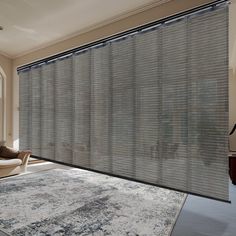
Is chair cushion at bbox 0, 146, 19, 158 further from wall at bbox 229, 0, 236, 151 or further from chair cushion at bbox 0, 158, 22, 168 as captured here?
wall at bbox 229, 0, 236, 151

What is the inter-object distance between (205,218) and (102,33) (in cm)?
382

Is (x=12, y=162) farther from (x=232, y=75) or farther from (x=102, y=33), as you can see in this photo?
(x=232, y=75)

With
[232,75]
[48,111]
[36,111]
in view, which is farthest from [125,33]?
[232,75]

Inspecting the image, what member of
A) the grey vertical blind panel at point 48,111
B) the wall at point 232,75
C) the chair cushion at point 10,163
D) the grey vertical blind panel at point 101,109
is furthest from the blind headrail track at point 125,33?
the chair cushion at point 10,163

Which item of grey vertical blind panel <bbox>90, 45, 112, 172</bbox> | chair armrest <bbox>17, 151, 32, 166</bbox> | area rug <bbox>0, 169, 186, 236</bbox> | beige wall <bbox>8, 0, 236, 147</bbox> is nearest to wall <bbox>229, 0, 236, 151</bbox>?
beige wall <bbox>8, 0, 236, 147</bbox>

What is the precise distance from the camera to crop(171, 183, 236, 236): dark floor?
2.68 metres

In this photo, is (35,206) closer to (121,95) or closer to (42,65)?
(121,95)

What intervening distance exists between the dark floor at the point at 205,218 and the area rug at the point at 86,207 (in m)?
0.12

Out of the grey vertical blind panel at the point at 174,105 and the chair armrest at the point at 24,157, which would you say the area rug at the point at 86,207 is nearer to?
the grey vertical blind panel at the point at 174,105

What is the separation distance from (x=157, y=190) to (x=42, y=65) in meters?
4.55

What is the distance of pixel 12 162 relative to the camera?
5.25 m

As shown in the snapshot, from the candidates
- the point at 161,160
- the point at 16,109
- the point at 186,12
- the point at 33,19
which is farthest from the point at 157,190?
the point at 16,109

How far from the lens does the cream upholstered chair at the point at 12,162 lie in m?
5.12

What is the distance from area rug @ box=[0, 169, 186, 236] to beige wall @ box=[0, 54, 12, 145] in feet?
8.63
